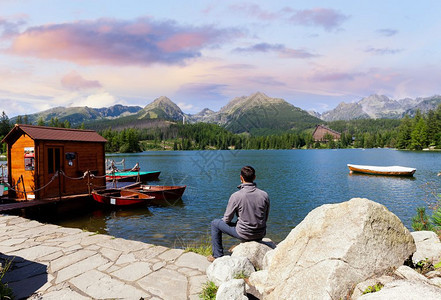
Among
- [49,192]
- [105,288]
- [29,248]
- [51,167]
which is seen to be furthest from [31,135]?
[105,288]

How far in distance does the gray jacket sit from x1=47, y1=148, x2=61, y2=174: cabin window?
53.0 feet

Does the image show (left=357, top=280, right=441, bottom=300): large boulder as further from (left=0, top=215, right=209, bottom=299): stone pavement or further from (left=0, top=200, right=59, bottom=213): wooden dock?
(left=0, top=200, right=59, bottom=213): wooden dock

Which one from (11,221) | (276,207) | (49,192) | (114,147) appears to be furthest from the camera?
(114,147)

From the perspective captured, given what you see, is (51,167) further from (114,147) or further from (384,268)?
(114,147)

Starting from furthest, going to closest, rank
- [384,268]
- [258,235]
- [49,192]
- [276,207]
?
[276,207] → [49,192] → [258,235] → [384,268]

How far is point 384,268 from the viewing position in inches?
173

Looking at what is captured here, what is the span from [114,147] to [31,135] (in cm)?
15589


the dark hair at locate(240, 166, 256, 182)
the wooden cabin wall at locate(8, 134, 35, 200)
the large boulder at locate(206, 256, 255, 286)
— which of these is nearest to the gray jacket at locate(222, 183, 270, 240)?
the dark hair at locate(240, 166, 256, 182)

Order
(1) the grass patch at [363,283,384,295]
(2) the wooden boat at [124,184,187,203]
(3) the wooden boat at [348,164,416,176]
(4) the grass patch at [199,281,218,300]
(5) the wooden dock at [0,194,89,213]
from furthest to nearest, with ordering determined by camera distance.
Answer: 1. (3) the wooden boat at [348,164,416,176]
2. (2) the wooden boat at [124,184,187,203]
3. (5) the wooden dock at [0,194,89,213]
4. (4) the grass patch at [199,281,218,300]
5. (1) the grass patch at [363,283,384,295]

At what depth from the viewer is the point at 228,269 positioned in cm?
538

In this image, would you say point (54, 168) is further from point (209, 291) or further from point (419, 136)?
point (419, 136)

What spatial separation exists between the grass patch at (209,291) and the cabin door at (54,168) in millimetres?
16862

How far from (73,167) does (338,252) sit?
1990cm

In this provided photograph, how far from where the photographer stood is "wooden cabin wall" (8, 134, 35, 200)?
1778 centimetres
